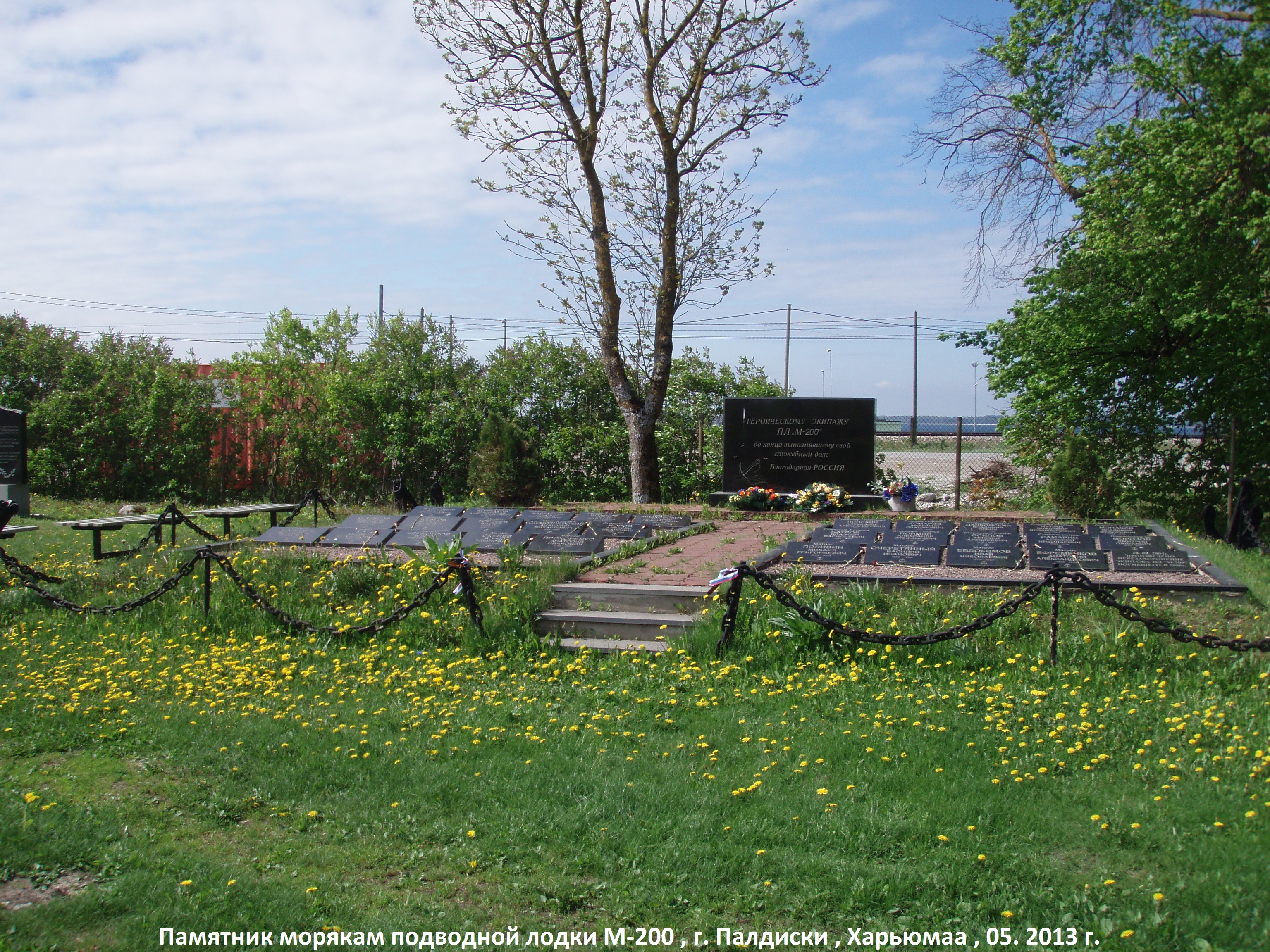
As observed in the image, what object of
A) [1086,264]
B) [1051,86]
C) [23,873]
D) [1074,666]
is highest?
[1051,86]

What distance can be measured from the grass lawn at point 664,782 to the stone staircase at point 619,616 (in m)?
0.25

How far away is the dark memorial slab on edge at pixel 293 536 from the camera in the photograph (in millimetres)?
10883

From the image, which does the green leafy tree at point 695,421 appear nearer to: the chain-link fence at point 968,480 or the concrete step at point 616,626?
the chain-link fence at point 968,480

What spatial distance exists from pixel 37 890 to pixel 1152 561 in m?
8.31

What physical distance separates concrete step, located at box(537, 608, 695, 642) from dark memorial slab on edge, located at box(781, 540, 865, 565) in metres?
1.85

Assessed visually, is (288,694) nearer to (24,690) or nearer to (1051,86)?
(24,690)

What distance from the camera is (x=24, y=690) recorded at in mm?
6453

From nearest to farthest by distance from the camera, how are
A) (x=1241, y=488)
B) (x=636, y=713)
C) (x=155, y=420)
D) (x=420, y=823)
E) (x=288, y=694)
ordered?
(x=420, y=823) < (x=636, y=713) < (x=288, y=694) < (x=1241, y=488) < (x=155, y=420)

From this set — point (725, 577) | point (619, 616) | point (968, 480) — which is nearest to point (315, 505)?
point (619, 616)

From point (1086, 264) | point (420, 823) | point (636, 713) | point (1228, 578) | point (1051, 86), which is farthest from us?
point (1051, 86)

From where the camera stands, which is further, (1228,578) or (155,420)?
(155,420)

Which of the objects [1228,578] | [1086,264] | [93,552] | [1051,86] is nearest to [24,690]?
[93,552]

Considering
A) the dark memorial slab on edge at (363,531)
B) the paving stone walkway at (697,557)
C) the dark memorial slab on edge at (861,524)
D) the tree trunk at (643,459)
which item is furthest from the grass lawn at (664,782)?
the tree trunk at (643,459)

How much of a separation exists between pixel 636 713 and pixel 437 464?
12.5 metres
